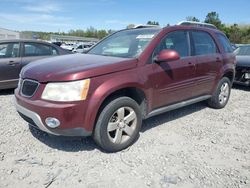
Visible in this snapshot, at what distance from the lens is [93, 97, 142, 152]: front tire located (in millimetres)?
3492

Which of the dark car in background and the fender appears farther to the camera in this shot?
the dark car in background

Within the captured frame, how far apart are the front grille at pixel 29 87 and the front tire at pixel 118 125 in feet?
3.11

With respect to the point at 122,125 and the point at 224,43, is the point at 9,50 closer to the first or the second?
the point at 122,125

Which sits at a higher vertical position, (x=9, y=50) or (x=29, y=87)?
(x=9, y=50)

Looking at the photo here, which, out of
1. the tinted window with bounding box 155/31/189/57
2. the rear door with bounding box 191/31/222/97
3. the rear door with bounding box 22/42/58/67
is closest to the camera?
the tinted window with bounding box 155/31/189/57

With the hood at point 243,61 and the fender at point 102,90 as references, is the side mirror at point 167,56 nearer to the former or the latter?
the fender at point 102,90

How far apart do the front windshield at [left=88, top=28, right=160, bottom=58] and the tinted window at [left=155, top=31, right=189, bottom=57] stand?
0.21m

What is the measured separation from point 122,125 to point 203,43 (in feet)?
8.79

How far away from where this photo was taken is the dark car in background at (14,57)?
668cm

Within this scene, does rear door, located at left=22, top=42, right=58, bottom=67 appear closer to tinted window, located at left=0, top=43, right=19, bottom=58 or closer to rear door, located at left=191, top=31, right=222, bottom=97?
tinted window, located at left=0, top=43, right=19, bottom=58

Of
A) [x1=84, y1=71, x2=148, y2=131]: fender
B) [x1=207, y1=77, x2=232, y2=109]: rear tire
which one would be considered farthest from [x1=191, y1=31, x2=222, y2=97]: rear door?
[x1=84, y1=71, x2=148, y2=131]: fender

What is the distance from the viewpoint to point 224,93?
6090 millimetres

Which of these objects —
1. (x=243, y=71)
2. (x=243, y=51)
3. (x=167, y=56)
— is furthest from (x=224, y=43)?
(x=243, y=51)

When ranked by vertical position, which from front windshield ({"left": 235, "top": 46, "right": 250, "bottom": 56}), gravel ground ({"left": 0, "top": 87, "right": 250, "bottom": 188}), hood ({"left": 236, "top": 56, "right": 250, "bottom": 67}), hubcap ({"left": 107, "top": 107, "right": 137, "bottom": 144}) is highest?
front windshield ({"left": 235, "top": 46, "right": 250, "bottom": 56})
